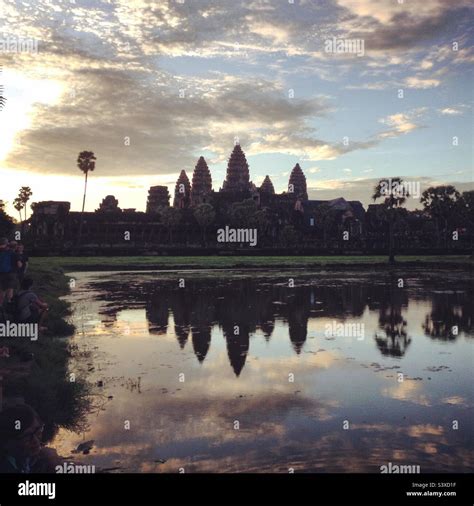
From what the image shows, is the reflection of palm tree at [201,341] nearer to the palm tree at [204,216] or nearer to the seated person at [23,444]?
the seated person at [23,444]

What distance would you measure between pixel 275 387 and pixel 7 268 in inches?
306

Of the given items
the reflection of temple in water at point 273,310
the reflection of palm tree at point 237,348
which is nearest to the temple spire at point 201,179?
the reflection of temple in water at point 273,310

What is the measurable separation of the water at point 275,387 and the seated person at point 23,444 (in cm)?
38

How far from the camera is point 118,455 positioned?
24.3 ft

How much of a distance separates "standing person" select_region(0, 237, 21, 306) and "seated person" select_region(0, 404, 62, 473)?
6.05 meters

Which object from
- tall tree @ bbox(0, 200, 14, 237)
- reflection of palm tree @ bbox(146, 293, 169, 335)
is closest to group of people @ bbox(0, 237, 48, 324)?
reflection of palm tree @ bbox(146, 293, 169, 335)

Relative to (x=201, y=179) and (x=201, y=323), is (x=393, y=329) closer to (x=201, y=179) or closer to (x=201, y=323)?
(x=201, y=323)

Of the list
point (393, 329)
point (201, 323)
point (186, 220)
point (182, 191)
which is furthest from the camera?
point (182, 191)

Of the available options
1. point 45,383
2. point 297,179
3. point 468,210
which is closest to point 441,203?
point 468,210

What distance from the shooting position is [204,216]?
292 feet

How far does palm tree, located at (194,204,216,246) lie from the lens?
88.8 metres

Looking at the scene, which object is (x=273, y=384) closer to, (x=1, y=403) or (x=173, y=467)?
(x=173, y=467)
